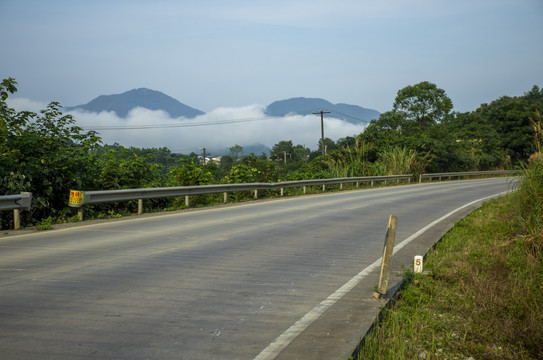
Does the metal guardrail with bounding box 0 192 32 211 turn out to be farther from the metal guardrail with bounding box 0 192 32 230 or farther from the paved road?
the paved road

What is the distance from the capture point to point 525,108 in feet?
221

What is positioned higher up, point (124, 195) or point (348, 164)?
point (348, 164)

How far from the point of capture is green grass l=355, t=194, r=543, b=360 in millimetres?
4043

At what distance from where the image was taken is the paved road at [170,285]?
3.97 meters

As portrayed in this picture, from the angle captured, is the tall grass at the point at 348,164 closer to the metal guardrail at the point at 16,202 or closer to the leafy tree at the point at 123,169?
the leafy tree at the point at 123,169

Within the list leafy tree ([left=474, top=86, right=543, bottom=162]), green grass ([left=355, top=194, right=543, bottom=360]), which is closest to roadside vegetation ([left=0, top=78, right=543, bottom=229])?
green grass ([left=355, top=194, right=543, bottom=360])

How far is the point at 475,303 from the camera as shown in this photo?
5.14 m

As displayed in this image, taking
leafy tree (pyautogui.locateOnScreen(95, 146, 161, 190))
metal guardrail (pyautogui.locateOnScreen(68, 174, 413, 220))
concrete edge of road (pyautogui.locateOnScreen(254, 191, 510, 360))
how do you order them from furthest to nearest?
leafy tree (pyautogui.locateOnScreen(95, 146, 161, 190)) → metal guardrail (pyautogui.locateOnScreen(68, 174, 413, 220)) → concrete edge of road (pyautogui.locateOnScreen(254, 191, 510, 360))

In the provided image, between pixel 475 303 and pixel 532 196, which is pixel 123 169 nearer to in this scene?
pixel 532 196

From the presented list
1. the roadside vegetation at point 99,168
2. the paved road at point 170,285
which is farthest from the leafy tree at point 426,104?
the paved road at point 170,285

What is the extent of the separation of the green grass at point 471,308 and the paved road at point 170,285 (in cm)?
64

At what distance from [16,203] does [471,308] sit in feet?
31.7

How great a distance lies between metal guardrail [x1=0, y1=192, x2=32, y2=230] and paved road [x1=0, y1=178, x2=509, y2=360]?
1021mm

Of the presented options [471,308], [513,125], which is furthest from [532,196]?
[513,125]
